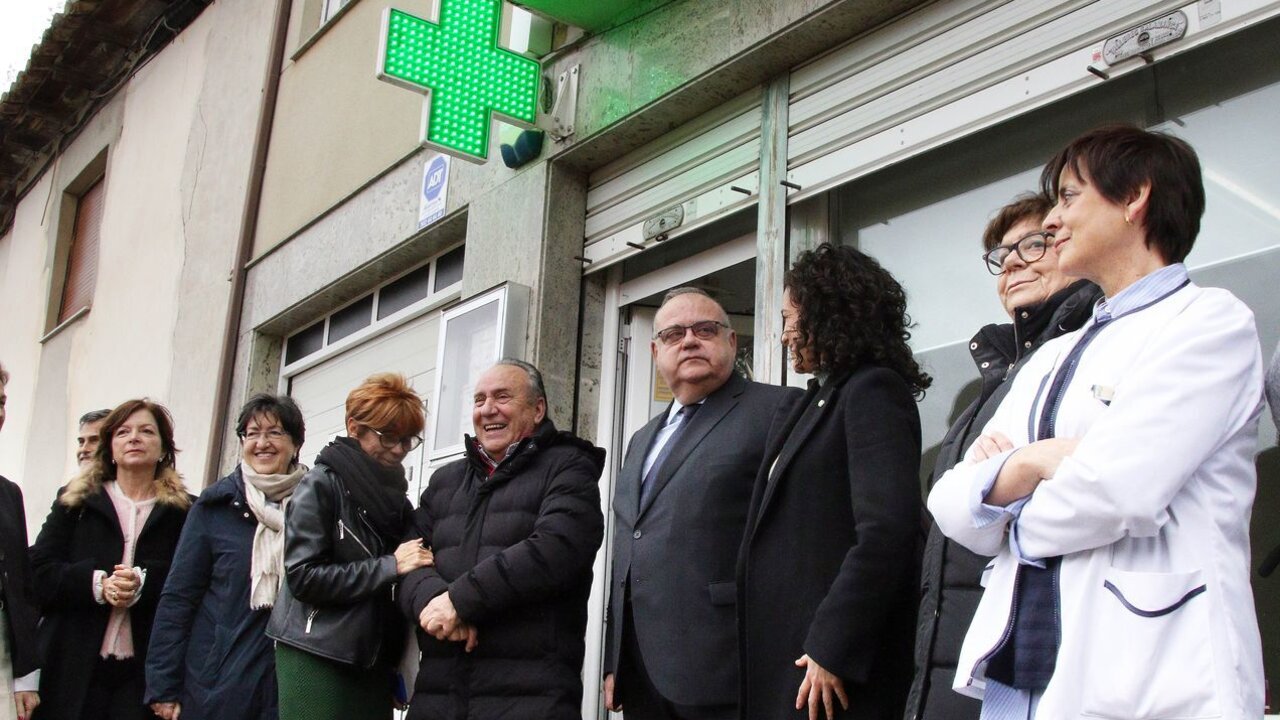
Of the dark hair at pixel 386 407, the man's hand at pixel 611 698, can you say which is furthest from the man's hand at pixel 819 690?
the dark hair at pixel 386 407

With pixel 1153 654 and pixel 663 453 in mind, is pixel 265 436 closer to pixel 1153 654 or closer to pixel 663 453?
pixel 663 453

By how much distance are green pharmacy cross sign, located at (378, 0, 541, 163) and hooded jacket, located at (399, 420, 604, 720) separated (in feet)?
8.48

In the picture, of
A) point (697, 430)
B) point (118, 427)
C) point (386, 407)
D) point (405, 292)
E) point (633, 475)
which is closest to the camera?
point (697, 430)

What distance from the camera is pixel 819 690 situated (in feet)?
9.36

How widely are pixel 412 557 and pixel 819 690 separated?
1537 mm

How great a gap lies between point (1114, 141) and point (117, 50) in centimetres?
1248

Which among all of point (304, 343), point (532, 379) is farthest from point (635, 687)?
point (304, 343)

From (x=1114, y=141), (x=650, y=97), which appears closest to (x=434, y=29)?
(x=650, y=97)

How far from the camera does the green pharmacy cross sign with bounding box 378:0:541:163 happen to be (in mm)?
5984

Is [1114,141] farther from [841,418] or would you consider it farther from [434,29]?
[434,29]

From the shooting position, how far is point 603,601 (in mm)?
5754

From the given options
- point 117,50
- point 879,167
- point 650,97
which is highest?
point 117,50

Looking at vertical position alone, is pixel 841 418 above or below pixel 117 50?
below

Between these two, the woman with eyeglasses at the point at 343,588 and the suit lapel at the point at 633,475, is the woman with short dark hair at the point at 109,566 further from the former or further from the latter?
the suit lapel at the point at 633,475
